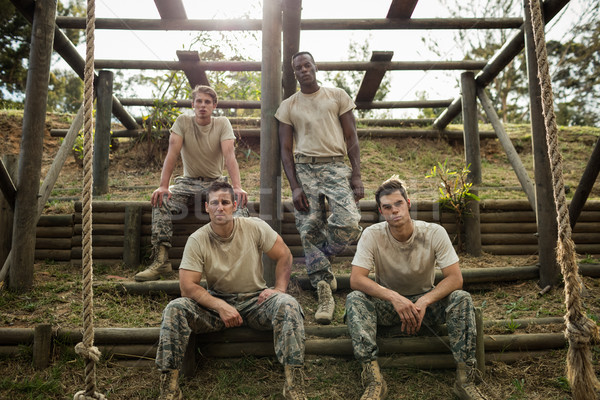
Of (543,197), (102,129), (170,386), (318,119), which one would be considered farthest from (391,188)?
(102,129)

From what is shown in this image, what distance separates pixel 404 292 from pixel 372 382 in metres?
0.73

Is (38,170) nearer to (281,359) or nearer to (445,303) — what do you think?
(281,359)

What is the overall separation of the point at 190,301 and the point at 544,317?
2978mm

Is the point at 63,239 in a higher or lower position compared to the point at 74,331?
higher

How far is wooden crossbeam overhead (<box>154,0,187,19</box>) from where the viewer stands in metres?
4.98

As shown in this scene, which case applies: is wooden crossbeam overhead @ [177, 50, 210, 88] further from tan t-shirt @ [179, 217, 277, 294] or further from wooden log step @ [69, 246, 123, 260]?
tan t-shirt @ [179, 217, 277, 294]

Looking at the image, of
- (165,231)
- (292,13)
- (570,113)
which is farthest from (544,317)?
(570,113)

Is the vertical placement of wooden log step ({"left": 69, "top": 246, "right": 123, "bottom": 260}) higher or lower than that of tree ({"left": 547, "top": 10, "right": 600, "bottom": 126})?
lower

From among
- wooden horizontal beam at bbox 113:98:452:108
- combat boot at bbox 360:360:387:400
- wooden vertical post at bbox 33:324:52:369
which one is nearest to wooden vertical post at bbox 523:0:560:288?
combat boot at bbox 360:360:387:400

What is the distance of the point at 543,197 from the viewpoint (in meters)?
4.12

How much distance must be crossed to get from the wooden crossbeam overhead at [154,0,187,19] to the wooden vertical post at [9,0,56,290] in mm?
1304

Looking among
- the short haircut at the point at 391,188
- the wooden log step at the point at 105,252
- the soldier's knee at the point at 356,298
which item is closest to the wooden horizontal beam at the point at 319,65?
the wooden log step at the point at 105,252

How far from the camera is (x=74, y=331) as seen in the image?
2961 mm

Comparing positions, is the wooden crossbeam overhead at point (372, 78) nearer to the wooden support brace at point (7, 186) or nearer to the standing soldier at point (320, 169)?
the standing soldier at point (320, 169)
